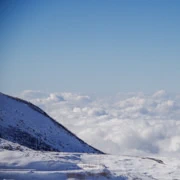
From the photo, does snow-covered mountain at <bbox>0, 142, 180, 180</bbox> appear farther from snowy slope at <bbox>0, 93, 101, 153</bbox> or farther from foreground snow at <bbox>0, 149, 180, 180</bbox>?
snowy slope at <bbox>0, 93, 101, 153</bbox>

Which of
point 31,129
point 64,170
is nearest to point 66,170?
point 64,170

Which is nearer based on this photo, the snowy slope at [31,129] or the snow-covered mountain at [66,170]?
the snow-covered mountain at [66,170]

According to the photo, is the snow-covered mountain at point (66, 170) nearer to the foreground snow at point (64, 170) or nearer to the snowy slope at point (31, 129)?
the foreground snow at point (64, 170)

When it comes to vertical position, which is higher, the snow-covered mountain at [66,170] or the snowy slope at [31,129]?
the snowy slope at [31,129]

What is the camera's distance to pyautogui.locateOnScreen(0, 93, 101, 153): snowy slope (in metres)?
36.1

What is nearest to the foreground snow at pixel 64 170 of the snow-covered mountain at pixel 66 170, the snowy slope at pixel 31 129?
the snow-covered mountain at pixel 66 170

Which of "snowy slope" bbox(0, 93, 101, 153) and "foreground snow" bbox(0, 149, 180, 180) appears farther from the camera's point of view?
"snowy slope" bbox(0, 93, 101, 153)

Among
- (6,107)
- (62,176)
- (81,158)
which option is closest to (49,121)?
(6,107)

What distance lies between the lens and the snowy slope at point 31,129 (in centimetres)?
3606

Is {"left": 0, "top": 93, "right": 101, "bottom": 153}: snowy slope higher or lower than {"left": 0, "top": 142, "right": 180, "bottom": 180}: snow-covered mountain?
higher

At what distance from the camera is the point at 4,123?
37.5 m

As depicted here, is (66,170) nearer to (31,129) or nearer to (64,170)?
(64,170)

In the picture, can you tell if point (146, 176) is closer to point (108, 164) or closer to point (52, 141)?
point (108, 164)

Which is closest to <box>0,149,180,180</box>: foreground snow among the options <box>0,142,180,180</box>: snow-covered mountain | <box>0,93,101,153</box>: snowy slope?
<box>0,142,180,180</box>: snow-covered mountain
